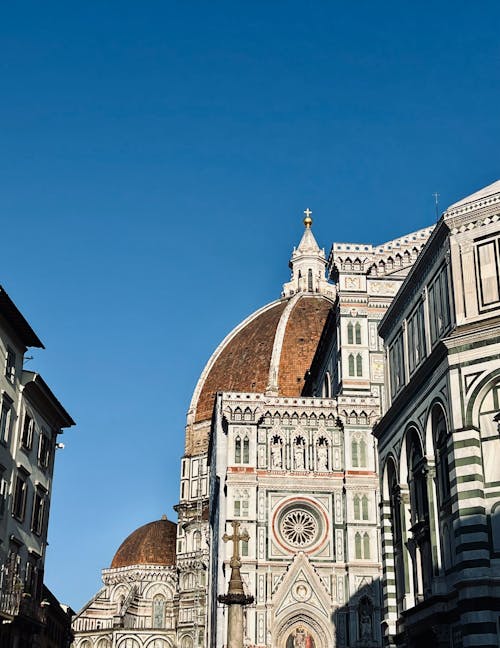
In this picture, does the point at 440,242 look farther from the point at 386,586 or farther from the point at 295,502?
the point at 295,502

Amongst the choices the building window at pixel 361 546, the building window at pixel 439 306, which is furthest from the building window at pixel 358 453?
the building window at pixel 439 306

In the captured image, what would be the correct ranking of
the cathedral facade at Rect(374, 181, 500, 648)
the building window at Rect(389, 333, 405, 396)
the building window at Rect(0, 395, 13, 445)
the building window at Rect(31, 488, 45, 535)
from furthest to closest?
the building window at Rect(31, 488, 45, 535) < the building window at Rect(0, 395, 13, 445) < the building window at Rect(389, 333, 405, 396) < the cathedral facade at Rect(374, 181, 500, 648)

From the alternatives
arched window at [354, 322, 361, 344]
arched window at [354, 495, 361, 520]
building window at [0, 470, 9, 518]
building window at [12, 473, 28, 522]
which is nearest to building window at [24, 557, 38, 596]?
building window at [12, 473, 28, 522]

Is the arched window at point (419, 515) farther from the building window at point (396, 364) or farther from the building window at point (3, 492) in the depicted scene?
the building window at point (3, 492)

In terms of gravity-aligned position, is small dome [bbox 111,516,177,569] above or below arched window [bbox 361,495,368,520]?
above

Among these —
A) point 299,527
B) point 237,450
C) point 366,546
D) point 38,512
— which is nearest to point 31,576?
point 38,512

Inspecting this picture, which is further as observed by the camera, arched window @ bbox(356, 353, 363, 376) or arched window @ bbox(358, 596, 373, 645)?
arched window @ bbox(356, 353, 363, 376)

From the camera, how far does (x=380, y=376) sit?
56812 millimetres

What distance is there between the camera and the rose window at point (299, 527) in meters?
53.4

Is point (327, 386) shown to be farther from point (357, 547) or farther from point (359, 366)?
point (357, 547)

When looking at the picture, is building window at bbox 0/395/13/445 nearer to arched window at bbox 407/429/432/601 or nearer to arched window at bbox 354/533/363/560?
arched window at bbox 407/429/432/601

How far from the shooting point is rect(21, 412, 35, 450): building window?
40397 mm

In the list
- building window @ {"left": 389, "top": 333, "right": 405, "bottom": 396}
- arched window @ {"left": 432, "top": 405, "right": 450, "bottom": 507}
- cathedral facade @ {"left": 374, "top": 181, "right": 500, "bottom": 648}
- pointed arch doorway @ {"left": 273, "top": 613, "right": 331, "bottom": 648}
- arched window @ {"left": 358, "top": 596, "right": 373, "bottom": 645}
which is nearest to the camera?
cathedral facade @ {"left": 374, "top": 181, "right": 500, "bottom": 648}

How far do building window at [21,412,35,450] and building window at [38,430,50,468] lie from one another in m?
1.60
